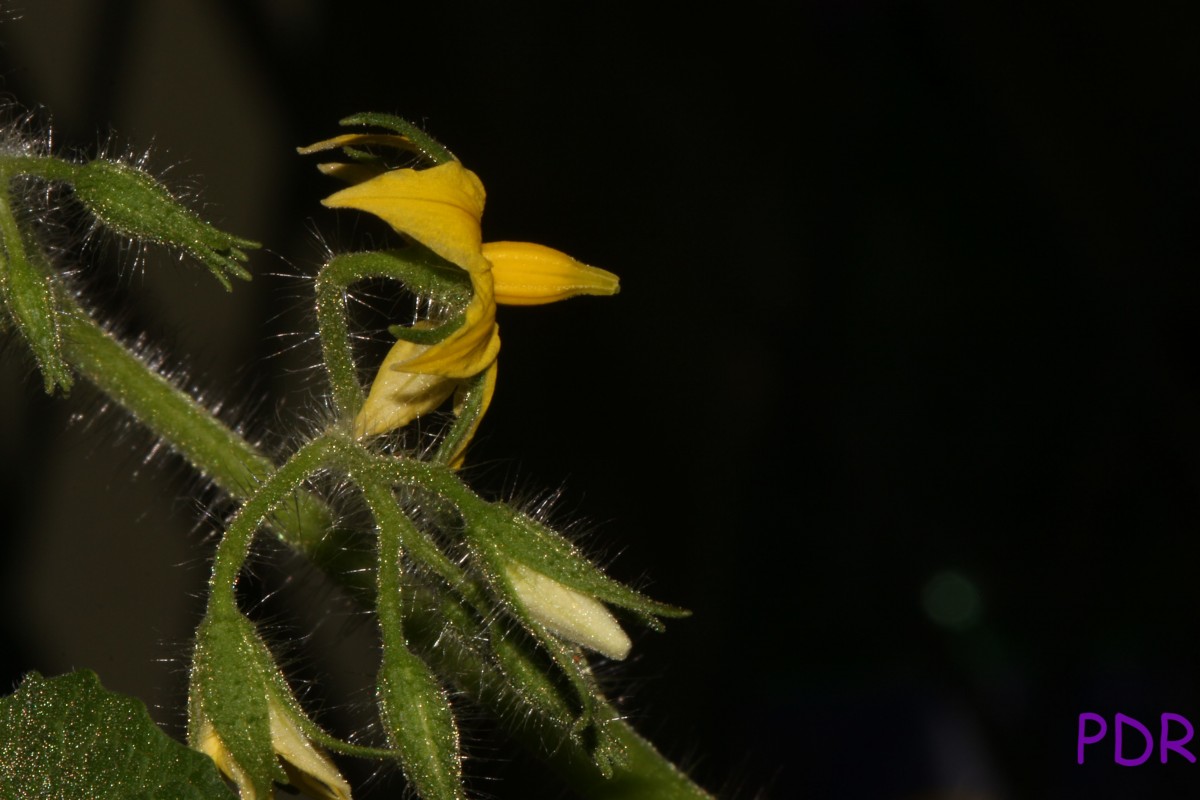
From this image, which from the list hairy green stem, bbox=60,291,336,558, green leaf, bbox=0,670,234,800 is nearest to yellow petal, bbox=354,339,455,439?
hairy green stem, bbox=60,291,336,558

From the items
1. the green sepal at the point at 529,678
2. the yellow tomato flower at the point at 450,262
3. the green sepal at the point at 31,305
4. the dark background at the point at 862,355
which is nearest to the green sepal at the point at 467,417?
the yellow tomato flower at the point at 450,262

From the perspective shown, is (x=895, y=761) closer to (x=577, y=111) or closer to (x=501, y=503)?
(x=577, y=111)

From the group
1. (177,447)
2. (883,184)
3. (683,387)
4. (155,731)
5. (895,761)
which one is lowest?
(155,731)

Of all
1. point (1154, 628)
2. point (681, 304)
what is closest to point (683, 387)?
point (681, 304)

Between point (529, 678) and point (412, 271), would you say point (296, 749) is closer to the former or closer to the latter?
point (529, 678)

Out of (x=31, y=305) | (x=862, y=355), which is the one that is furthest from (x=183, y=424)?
(x=862, y=355)

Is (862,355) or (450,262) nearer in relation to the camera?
(450,262)
